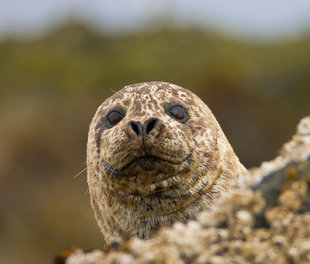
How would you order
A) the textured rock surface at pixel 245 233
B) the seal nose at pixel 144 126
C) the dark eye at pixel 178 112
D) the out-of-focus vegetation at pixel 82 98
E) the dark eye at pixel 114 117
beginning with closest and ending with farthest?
the textured rock surface at pixel 245 233 → the seal nose at pixel 144 126 → the dark eye at pixel 178 112 → the dark eye at pixel 114 117 → the out-of-focus vegetation at pixel 82 98

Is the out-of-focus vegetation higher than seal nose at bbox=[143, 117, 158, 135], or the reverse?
the out-of-focus vegetation

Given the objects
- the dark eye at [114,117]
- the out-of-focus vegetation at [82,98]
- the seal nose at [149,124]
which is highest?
the out-of-focus vegetation at [82,98]

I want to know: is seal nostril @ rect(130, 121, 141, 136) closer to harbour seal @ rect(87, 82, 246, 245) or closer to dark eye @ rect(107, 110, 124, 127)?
harbour seal @ rect(87, 82, 246, 245)

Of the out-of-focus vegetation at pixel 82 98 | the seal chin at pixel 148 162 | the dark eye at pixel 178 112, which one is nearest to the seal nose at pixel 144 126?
the seal chin at pixel 148 162

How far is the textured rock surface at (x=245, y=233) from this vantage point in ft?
17.9

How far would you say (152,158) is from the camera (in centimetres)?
793

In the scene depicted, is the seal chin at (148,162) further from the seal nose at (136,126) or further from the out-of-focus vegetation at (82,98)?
the out-of-focus vegetation at (82,98)

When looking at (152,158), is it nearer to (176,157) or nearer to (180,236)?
(176,157)

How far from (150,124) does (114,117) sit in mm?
892

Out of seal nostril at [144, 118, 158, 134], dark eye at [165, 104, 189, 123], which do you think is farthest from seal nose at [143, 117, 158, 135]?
dark eye at [165, 104, 189, 123]

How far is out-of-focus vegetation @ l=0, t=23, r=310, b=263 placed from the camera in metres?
25.9

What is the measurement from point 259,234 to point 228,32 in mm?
36408

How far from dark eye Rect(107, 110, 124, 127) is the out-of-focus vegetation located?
15.6 meters

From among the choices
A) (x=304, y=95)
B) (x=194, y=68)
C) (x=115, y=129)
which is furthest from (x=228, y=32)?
(x=115, y=129)
